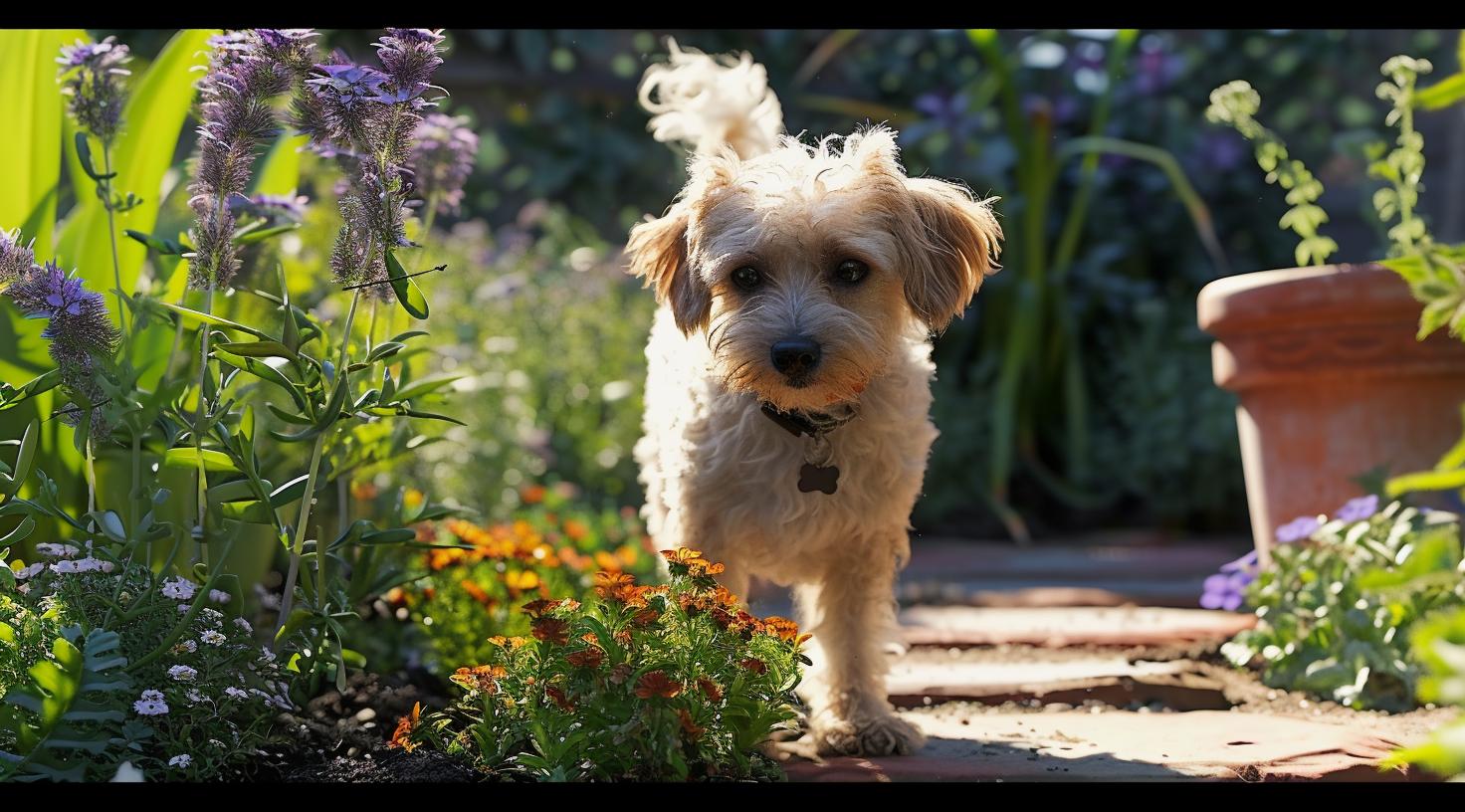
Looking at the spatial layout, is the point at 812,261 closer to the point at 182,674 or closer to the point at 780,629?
the point at 780,629

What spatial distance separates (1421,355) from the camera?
415 cm

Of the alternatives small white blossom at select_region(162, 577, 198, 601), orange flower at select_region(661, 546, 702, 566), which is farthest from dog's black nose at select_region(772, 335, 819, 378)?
small white blossom at select_region(162, 577, 198, 601)

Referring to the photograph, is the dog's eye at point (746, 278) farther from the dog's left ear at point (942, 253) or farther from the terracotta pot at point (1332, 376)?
the terracotta pot at point (1332, 376)

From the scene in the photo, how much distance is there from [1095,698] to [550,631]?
1.98 meters

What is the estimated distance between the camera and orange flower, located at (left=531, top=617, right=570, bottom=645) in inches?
104

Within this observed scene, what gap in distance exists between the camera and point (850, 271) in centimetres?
341

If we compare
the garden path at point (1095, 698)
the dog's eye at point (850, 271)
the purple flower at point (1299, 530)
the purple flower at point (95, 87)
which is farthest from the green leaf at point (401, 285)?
the purple flower at point (1299, 530)

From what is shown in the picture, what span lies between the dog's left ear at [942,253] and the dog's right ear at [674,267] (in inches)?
22.0

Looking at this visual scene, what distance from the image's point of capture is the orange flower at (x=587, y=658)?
2533 millimetres

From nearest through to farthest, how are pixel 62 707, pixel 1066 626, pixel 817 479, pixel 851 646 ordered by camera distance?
pixel 62 707 → pixel 817 479 → pixel 851 646 → pixel 1066 626

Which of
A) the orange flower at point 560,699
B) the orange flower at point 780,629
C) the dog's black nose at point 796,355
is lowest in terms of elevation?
the orange flower at point 560,699

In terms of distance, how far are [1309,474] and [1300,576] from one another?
23.6 inches

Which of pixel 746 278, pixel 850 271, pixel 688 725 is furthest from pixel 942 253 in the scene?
pixel 688 725

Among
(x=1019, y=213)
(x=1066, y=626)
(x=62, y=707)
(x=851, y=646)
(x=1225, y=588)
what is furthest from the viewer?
(x=1019, y=213)
